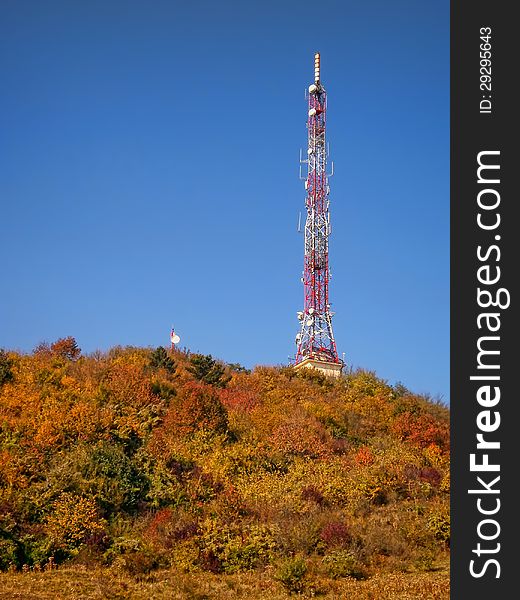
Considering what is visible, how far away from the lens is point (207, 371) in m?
37.5

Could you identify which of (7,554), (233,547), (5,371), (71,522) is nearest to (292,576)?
(233,547)

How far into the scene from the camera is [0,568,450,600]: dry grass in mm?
16547

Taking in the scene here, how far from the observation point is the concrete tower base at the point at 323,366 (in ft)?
Answer: 133

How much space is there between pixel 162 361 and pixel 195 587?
1980cm

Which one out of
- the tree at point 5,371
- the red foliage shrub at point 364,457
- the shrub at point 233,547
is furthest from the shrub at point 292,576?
the tree at point 5,371

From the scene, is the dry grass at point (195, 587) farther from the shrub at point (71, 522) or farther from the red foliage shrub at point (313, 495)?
the red foliage shrub at point (313, 495)

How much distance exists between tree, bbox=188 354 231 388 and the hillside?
5.3 inches

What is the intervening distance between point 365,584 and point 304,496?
6615 millimetres

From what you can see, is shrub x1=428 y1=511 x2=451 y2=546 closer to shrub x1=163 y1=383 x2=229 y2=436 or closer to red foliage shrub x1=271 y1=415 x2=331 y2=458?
red foliage shrub x1=271 y1=415 x2=331 y2=458

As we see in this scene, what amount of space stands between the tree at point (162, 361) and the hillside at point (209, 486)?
10 cm

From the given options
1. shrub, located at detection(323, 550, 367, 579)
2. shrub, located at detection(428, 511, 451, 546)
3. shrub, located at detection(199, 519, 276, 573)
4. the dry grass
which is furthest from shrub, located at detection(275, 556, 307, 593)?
shrub, located at detection(428, 511, 451, 546)

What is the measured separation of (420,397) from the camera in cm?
3881

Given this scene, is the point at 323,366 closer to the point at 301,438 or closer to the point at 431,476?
the point at 301,438

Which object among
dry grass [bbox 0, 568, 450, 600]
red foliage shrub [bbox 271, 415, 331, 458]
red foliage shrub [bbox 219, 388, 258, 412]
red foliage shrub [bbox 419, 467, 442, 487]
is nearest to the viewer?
dry grass [bbox 0, 568, 450, 600]
